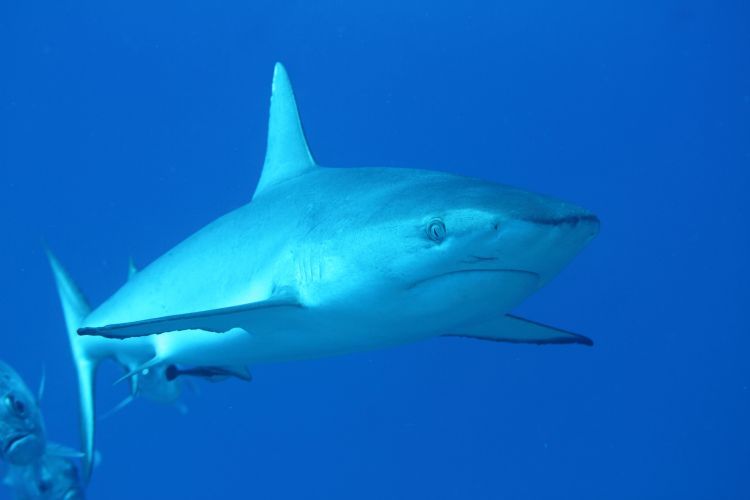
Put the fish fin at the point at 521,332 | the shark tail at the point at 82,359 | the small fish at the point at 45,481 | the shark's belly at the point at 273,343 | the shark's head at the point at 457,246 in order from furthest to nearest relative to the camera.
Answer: the small fish at the point at 45,481 → the shark tail at the point at 82,359 → the fish fin at the point at 521,332 → the shark's belly at the point at 273,343 → the shark's head at the point at 457,246

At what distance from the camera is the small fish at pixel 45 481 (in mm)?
5430

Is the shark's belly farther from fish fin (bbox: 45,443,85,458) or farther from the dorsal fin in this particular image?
fish fin (bbox: 45,443,85,458)

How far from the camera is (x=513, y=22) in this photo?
26078 millimetres

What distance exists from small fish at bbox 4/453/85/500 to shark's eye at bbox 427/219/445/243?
14.4ft

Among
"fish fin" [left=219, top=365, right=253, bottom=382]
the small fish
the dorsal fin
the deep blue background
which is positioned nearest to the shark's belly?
"fish fin" [left=219, top=365, right=253, bottom=382]

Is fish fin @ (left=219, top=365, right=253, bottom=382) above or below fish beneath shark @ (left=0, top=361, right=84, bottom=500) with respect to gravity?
above

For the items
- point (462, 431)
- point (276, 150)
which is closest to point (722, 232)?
point (462, 431)

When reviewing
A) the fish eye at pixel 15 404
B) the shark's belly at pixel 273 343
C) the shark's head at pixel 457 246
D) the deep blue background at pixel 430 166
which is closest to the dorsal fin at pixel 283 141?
the shark's belly at pixel 273 343

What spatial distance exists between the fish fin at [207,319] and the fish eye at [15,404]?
7.37 feet

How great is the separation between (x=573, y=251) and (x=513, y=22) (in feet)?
84.0

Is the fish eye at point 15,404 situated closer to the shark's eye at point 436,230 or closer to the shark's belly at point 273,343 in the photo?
the shark's belly at point 273,343

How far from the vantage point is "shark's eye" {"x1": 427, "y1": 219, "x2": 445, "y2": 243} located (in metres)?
2.41

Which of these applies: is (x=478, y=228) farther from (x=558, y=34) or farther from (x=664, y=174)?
(x=558, y=34)

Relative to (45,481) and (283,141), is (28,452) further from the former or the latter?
(283,141)
